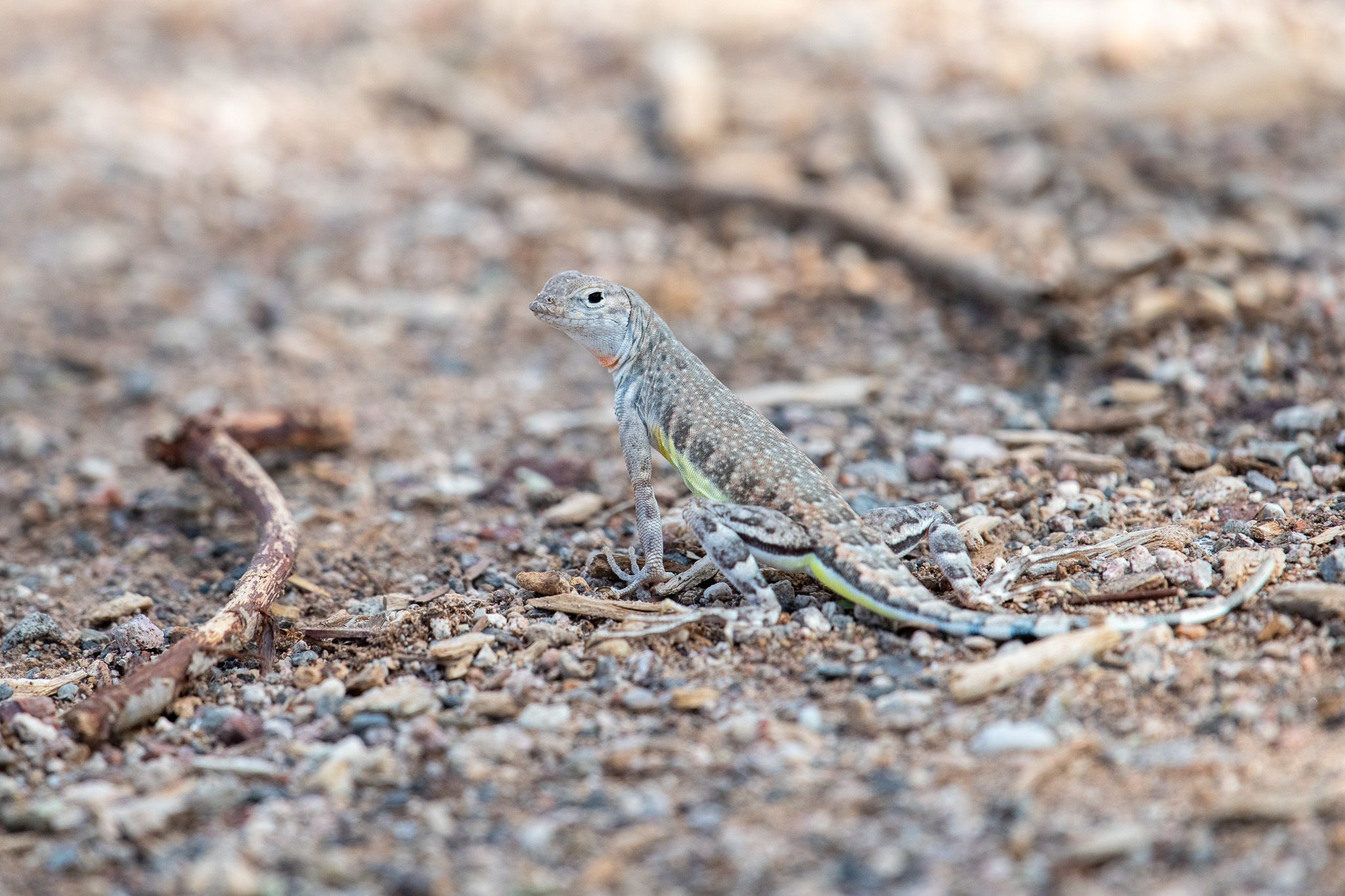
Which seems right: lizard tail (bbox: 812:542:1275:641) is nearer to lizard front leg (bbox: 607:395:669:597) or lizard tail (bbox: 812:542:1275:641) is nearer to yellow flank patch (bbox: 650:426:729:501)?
yellow flank patch (bbox: 650:426:729:501)

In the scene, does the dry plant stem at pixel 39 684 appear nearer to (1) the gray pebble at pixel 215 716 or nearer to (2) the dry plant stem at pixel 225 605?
(2) the dry plant stem at pixel 225 605

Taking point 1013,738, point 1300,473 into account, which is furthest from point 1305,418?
point 1013,738

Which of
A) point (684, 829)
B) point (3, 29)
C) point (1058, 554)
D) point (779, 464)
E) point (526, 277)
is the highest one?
point (3, 29)

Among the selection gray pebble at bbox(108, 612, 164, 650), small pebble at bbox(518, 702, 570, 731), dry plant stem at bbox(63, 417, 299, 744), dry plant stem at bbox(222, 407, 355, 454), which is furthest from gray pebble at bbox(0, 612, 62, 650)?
small pebble at bbox(518, 702, 570, 731)

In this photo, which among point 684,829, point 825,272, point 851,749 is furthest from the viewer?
point 825,272

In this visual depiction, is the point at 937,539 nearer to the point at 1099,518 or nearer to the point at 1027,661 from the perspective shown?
the point at 1027,661

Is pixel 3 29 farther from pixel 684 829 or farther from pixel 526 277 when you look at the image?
pixel 684 829

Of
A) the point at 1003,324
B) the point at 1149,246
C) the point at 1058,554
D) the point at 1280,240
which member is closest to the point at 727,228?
the point at 1003,324
